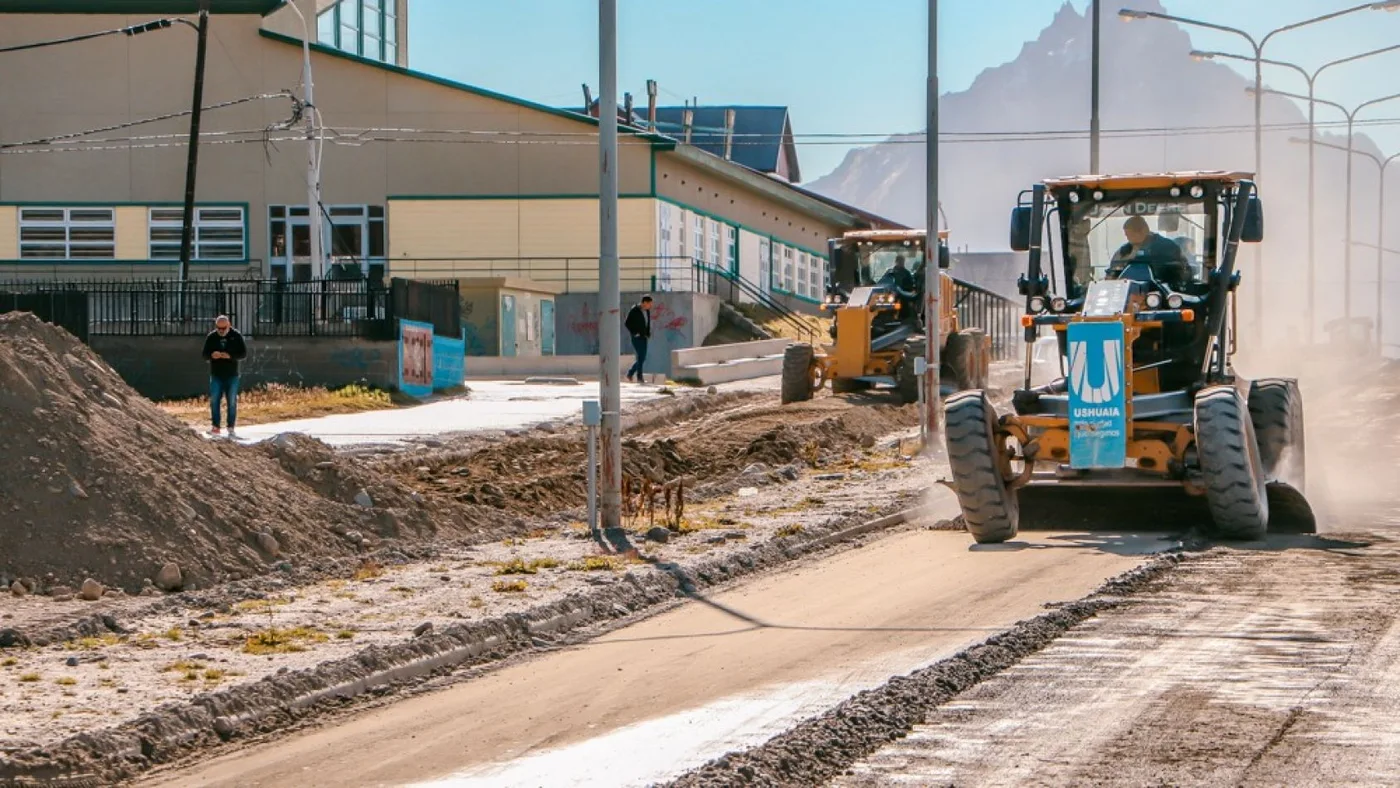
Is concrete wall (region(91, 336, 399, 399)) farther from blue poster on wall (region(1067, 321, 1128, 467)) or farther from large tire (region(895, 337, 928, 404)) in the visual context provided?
blue poster on wall (region(1067, 321, 1128, 467))

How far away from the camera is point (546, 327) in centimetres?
5100

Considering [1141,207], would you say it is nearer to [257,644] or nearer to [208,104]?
[257,644]

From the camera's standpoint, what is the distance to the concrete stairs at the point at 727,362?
40719mm

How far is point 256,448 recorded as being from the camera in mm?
17609

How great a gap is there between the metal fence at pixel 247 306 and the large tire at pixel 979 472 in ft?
66.1

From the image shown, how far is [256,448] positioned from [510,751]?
31.3 feet

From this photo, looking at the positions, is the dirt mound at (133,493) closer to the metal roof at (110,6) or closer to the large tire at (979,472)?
the large tire at (979,472)

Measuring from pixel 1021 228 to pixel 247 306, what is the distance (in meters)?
21.4

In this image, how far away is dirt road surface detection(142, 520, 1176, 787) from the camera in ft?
27.7

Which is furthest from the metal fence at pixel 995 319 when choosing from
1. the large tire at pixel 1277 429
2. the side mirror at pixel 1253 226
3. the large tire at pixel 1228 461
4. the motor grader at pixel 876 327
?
the large tire at pixel 1228 461

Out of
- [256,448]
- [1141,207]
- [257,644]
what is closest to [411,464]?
[256,448]

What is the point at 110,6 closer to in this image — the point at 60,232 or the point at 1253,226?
the point at 60,232

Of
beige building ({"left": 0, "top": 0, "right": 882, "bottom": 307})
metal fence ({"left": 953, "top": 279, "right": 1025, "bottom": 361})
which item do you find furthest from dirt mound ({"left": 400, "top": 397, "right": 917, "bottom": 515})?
metal fence ({"left": 953, "top": 279, "right": 1025, "bottom": 361})

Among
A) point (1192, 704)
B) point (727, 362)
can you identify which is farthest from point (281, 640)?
point (727, 362)
